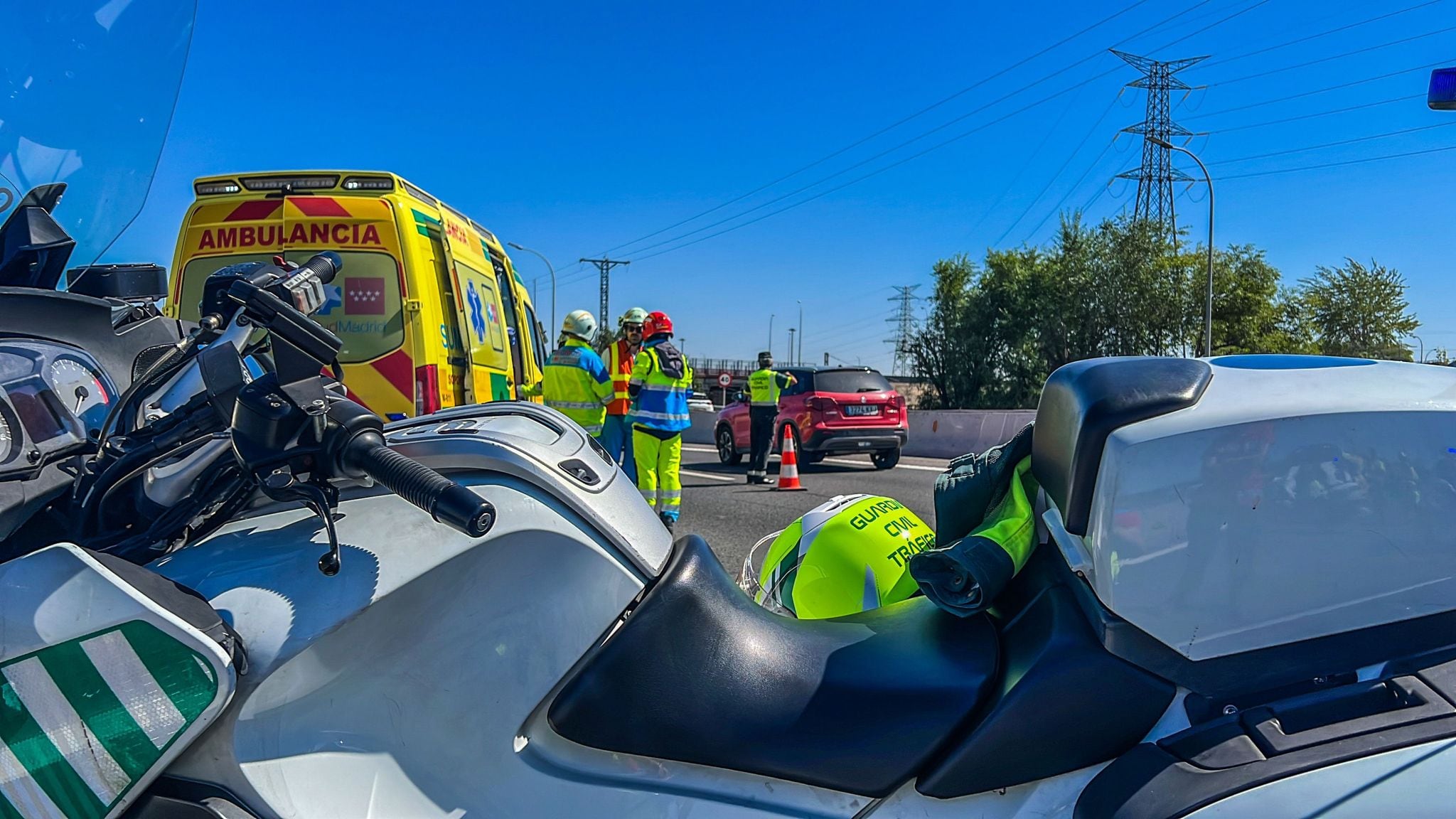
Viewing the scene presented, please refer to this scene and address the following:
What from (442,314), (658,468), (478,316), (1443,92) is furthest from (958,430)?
(1443,92)

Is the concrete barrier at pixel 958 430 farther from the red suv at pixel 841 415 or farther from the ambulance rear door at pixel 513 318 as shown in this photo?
the ambulance rear door at pixel 513 318

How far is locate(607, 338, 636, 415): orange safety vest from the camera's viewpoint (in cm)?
801

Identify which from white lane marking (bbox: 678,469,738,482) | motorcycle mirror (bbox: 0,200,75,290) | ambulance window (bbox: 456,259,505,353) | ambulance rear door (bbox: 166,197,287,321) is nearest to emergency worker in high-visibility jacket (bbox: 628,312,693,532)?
ambulance window (bbox: 456,259,505,353)

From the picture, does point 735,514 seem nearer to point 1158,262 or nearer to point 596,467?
point 596,467

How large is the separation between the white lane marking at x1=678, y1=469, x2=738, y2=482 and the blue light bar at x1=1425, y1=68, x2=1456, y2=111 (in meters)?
9.54

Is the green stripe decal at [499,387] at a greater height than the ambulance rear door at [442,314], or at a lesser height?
lesser

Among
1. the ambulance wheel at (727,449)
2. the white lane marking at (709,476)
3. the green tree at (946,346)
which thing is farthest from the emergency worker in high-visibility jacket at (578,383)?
the green tree at (946,346)

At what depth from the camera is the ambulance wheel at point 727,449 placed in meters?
13.4

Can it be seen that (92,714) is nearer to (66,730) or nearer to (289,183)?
(66,730)

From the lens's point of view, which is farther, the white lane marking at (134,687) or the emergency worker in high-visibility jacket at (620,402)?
the emergency worker in high-visibility jacket at (620,402)

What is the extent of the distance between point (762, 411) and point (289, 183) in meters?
7.20

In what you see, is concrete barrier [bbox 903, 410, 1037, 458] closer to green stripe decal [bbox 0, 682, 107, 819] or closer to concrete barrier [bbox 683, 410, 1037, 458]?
concrete barrier [bbox 683, 410, 1037, 458]

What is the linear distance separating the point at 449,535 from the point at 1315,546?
46.0 inches

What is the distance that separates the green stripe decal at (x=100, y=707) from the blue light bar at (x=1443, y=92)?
2.94 m
